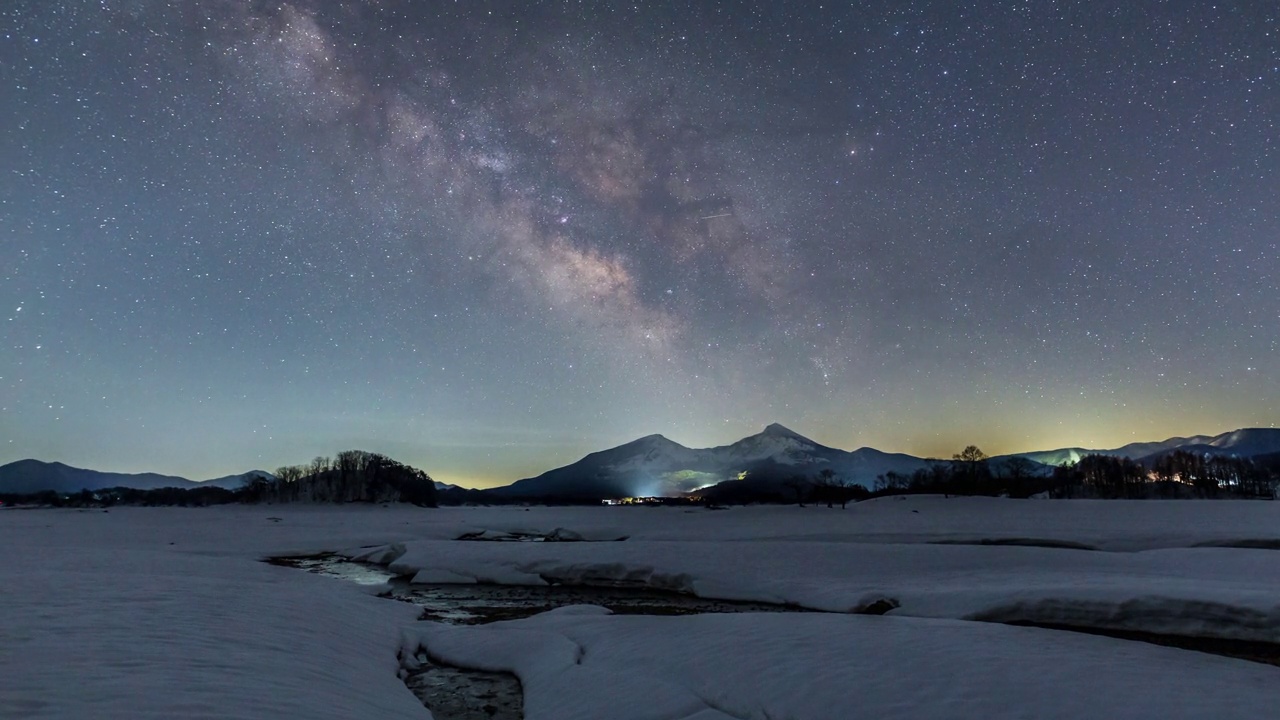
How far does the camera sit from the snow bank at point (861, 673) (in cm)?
860

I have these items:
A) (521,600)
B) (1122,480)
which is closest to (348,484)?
(521,600)

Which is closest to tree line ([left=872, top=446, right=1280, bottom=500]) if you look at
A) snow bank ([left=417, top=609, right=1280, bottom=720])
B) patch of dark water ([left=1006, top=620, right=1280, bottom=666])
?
patch of dark water ([left=1006, top=620, right=1280, bottom=666])

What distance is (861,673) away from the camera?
399 inches

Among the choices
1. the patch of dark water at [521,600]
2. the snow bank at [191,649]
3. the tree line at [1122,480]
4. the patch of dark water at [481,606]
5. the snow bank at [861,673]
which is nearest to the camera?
the snow bank at [191,649]

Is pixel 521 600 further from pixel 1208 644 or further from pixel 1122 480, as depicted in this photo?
pixel 1122 480

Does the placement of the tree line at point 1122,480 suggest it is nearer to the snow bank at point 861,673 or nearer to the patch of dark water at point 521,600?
the patch of dark water at point 521,600

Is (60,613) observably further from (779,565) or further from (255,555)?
(255,555)

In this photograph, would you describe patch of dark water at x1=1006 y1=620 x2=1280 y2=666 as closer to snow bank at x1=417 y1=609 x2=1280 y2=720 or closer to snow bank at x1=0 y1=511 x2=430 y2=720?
snow bank at x1=417 y1=609 x2=1280 y2=720

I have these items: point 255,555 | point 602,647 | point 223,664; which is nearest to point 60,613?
point 223,664

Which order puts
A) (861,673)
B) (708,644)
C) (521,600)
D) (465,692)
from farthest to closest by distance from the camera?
(521,600) → (708,644) → (465,692) → (861,673)

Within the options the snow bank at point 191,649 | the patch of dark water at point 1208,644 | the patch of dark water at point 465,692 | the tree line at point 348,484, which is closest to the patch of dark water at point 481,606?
the patch of dark water at point 465,692

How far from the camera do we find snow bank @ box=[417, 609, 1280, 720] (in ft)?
28.2

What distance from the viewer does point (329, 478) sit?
14625cm

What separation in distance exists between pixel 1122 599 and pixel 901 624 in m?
6.64
